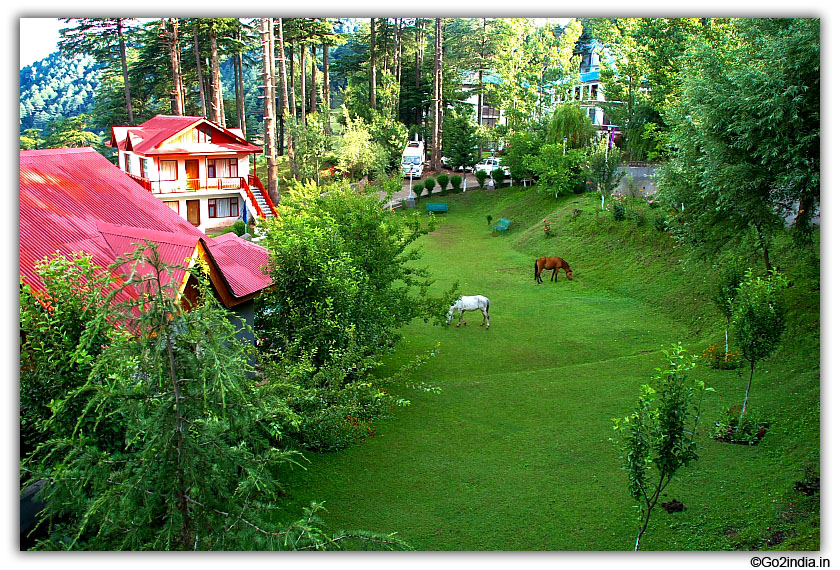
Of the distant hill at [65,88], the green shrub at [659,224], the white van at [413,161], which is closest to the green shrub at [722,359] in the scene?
the green shrub at [659,224]

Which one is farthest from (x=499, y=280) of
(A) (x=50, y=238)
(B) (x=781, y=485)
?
(A) (x=50, y=238)

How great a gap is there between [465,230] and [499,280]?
428 inches

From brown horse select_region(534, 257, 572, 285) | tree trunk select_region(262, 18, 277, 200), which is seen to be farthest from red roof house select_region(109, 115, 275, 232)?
brown horse select_region(534, 257, 572, 285)

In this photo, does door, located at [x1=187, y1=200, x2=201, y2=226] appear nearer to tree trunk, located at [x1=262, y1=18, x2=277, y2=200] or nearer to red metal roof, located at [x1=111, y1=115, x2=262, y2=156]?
Result: red metal roof, located at [x1=111, y1=115, x2=262, y2=156]

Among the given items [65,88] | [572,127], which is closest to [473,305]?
[572,127]

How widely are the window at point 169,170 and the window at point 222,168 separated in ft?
6.08

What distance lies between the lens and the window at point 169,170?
34.7 m

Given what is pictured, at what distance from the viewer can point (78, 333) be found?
7965 mm

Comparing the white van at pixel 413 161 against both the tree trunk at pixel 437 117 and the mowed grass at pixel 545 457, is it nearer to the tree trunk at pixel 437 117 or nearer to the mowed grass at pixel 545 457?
the tree trunk at pixel 437 117

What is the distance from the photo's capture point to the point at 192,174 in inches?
1415

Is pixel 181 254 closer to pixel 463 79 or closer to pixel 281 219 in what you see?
pixel 281 219

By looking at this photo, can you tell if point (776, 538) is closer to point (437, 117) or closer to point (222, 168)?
point (222, 168)

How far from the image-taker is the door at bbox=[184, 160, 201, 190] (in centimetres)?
3544

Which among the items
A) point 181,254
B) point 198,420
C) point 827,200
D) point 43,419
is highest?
point 827,200
